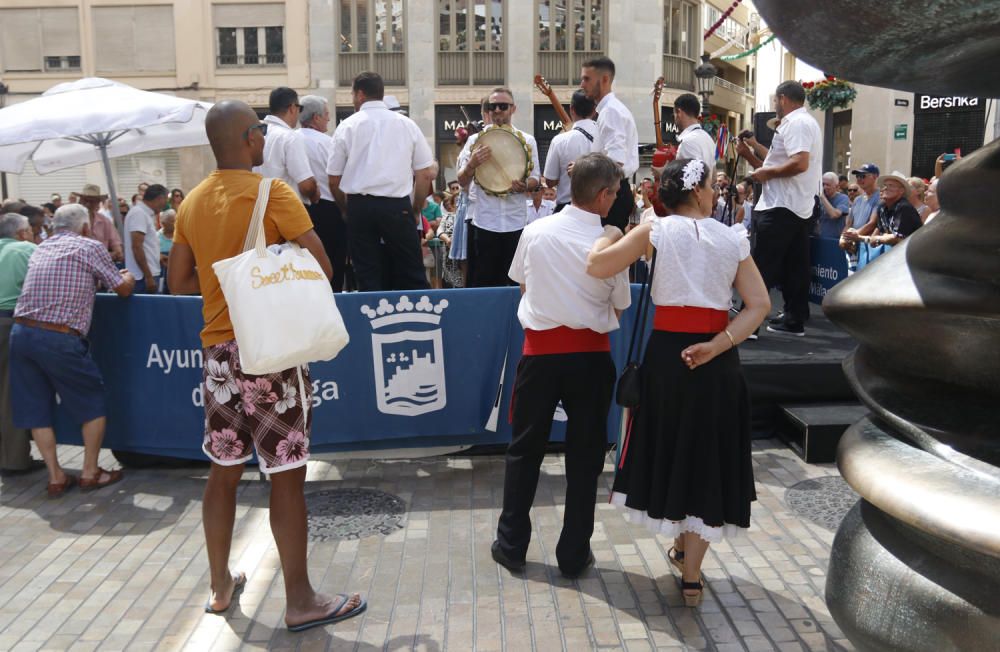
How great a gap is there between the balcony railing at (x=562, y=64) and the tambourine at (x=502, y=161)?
25.4 meters

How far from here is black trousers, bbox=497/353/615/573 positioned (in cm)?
447

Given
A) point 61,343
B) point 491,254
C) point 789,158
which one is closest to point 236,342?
point 61,343

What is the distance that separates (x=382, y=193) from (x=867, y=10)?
590 cm

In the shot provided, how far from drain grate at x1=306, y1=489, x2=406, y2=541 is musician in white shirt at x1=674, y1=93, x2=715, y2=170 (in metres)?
3.22

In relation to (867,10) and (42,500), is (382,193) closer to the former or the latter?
(42,500)

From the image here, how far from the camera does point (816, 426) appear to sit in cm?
632

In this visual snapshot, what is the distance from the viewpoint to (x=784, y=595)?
4.40 meters

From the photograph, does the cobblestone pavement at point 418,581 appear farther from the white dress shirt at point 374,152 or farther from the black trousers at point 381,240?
the white dress shirt at point 374,152

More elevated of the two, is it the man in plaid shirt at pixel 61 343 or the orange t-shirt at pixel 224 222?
the orange t-shirt at pixel 224 222

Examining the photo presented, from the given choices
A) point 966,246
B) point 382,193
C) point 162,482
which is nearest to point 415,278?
point 382,193

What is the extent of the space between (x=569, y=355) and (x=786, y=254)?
3.88 metres

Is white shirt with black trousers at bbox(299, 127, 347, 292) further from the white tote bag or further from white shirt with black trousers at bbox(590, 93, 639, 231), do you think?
the white tote bag

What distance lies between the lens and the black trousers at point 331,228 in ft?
24.3

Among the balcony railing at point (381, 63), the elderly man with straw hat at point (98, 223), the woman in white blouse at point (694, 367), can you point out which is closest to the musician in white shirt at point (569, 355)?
the woman in white blouse at point (694, 367)
